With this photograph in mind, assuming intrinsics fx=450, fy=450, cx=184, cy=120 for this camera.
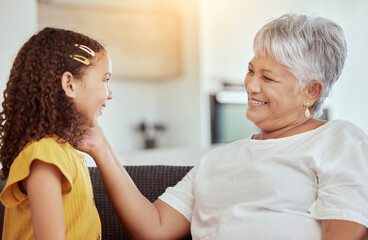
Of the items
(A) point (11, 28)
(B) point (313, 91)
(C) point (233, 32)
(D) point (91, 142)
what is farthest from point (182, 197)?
(C) point (233, 32)

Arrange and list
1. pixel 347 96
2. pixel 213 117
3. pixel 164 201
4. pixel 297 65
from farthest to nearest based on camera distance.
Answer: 1. pixel 347 96
2. pixel 213 117
3. pixel 164 201
4. pixel 297 65

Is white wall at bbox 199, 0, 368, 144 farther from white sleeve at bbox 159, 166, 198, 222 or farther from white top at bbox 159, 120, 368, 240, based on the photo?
white top at bbox 159, 120, 368, 240

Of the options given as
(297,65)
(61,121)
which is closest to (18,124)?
(61,121)

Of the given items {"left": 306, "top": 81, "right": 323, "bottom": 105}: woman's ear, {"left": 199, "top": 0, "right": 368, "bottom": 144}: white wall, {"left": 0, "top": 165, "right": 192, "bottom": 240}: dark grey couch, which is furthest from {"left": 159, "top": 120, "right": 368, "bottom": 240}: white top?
{"left": 199, "top": 0, "right": 368, "bottom": 144}: white wall

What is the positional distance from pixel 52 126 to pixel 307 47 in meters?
0.73

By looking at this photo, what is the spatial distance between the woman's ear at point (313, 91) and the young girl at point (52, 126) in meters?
0.59

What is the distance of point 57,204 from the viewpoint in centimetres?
100

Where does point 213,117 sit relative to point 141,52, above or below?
below

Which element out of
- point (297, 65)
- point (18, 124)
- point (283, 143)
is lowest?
point (283, 143)

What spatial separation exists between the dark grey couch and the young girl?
11.0 inches

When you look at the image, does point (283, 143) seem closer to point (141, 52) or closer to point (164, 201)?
point (164, 201)

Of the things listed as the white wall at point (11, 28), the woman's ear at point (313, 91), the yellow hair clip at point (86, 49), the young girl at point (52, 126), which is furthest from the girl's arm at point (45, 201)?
the white wall at point (11, 28)

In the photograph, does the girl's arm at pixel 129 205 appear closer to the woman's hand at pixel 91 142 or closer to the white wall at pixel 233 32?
the woman's hand at pixel 91 142

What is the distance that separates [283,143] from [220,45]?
125 inches
